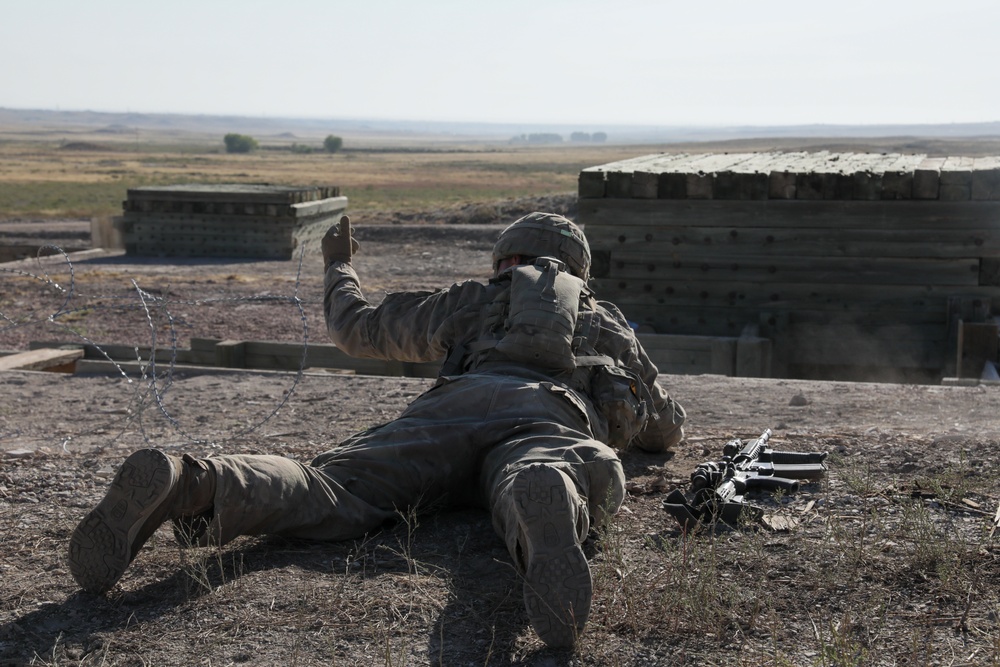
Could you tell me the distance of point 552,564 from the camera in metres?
3.31

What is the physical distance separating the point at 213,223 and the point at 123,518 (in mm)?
16679

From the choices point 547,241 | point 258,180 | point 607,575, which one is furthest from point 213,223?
point 258,180

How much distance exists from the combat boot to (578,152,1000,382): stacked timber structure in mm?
6850

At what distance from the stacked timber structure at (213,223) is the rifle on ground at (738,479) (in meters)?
14.7

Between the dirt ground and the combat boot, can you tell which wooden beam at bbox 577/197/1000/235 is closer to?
the dirt ground

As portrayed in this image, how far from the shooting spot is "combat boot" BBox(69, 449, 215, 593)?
355 centimetres

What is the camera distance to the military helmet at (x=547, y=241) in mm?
5012

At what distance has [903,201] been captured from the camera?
1015 centimetres

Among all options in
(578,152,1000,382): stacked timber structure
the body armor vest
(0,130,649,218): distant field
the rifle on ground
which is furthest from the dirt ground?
(0,130,649,218): distant field

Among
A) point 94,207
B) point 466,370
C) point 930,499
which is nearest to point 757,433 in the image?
point 930,499

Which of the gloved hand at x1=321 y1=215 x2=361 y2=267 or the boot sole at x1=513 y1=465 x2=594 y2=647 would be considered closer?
the boot sole at x1=513 y1=465 x2=594 y2=647

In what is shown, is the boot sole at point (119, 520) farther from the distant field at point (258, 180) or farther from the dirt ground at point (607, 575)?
the distant field at point (258, 180)

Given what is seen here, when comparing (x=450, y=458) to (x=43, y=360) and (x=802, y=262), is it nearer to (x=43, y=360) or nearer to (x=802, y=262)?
(x=43, y=360)

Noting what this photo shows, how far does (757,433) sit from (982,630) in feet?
9.38
